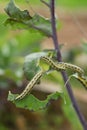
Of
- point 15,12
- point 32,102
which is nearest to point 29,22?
point 15,12

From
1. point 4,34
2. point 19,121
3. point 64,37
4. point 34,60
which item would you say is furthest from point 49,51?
point 64,37

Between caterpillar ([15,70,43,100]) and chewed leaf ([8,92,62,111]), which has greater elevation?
caterpillar ([15,70,43,100])

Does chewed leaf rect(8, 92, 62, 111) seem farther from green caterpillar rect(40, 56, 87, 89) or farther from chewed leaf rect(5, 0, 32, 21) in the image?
chewed leaf rect(5, 0, 32, 21)

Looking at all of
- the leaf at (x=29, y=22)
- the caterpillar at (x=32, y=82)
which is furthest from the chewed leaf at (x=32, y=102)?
the leaf at (x=29, y=22)

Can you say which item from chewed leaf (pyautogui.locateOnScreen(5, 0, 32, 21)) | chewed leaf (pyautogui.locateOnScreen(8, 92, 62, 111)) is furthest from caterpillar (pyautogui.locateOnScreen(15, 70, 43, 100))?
chewed leaf (pyautogui.locateOnScreen(5, 0, 32, 21))

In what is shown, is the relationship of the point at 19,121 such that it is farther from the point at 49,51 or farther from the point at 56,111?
the point at 49,51

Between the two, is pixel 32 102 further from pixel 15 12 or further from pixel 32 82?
pixel 15 12

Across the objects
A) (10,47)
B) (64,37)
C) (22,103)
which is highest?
(22,103)

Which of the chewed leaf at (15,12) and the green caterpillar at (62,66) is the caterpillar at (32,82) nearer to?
the green caterpillar at (62,66)
